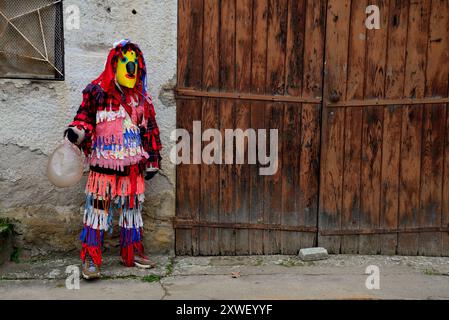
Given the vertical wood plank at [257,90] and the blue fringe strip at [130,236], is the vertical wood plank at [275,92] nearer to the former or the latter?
the vertical wood plank at [257,90]

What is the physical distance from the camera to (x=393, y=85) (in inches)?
189

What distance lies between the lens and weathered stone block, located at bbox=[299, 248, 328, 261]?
478 cm

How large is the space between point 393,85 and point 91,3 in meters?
2.48

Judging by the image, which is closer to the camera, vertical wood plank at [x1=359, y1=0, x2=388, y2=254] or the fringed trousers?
the fringed trousers

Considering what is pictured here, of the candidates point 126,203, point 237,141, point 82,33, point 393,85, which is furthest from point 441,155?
point 82,33

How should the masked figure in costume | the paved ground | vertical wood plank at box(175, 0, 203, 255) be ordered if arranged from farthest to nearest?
vertical wood plank at box(175, 0, 203, 255) < the masked figure in costume < the paved ground

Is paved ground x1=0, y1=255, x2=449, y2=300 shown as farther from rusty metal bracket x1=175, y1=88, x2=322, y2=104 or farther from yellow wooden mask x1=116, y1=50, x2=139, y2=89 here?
yellow wooden mask x1=116, y1=50, x2=139, y2=89

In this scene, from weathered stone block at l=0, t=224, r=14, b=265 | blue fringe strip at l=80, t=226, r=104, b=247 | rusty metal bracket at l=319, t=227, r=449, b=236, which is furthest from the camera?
rusty metal bracket at l=319, t=227, r=449, b=236

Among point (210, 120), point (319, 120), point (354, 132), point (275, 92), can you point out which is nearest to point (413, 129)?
point (354, 132)

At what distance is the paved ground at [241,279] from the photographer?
406 cm

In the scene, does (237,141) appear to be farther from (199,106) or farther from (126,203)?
(126,203)

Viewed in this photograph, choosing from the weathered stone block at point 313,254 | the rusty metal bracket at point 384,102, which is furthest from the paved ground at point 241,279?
the rusty metal bracket at point 384,102

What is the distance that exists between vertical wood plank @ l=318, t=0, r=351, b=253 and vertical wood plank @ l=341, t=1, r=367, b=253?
1.7 inches

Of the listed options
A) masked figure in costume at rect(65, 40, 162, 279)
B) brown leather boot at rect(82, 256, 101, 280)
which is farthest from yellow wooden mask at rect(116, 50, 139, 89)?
brown leather boot at rect(82, 256, 101, 280)
